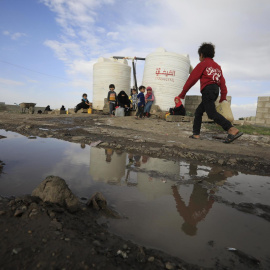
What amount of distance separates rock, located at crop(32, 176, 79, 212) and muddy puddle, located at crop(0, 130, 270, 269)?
196 mm

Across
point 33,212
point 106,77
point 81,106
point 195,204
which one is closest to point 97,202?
point 33,212

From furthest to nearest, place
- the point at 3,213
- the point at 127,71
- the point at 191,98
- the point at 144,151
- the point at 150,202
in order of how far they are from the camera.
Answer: the point at 127,71, the point at 191,98, the point at 144,151, the point at 150,202, the point at 3,213

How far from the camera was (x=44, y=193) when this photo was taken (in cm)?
113

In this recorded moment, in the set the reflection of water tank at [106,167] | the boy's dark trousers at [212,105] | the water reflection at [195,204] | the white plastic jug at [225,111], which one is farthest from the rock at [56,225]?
the white plastic jug at [225,111]

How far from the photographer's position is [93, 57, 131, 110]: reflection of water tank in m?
12.1

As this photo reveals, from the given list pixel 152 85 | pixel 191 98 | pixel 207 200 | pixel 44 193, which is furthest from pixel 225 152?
pixel 191 98

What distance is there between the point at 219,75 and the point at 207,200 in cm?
287

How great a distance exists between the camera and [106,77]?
12133mm

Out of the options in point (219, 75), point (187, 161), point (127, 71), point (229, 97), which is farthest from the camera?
point (127, 71)

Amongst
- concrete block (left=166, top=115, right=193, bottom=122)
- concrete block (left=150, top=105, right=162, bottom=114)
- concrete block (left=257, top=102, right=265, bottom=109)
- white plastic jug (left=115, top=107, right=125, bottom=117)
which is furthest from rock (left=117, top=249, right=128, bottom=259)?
concrete block (left=257, top=102, right=265, bottom=109)

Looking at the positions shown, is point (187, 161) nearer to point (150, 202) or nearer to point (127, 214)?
point (150, 202)

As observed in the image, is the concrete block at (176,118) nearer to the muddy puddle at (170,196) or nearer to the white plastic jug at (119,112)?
the white plastic jug at (119,112)

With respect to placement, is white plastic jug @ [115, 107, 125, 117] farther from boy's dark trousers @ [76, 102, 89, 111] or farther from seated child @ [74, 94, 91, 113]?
boy's dark trousers @ [76, 102, 89, 111]

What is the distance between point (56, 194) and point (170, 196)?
724 millimetres
